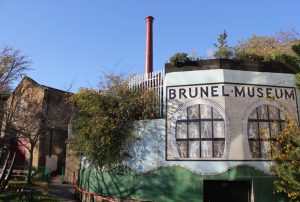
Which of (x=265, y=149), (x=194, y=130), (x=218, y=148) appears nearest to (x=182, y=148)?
(x=194, y=130)

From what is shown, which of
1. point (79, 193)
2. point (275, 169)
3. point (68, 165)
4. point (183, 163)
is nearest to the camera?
point (275, 169)

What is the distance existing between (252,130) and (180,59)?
4652mm

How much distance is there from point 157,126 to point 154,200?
130 inches

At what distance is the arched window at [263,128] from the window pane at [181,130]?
2.76 m

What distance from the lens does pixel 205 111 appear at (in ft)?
53.0

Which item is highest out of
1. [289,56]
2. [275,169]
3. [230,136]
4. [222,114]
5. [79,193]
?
[289,56]

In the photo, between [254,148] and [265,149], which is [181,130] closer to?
[254,148]

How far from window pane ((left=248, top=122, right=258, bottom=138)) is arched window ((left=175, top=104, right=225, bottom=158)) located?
1169 mm

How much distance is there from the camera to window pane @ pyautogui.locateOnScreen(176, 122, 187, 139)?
16.2 metres

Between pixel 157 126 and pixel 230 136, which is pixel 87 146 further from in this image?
pixel 230 136

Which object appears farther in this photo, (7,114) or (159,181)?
(7,114)

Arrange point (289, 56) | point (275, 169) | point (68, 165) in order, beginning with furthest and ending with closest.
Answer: point (68, 165), point (275, 169), point (289, 56)

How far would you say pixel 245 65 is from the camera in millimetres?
16656

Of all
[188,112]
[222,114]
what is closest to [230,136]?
[222,114]
